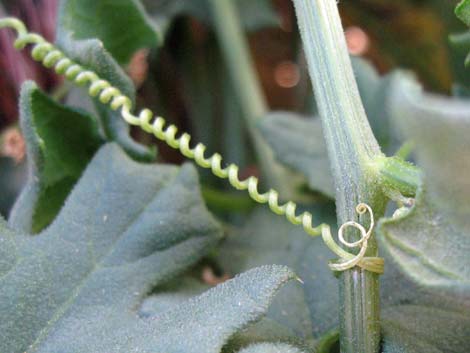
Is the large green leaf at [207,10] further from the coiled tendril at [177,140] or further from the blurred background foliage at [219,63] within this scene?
the coiled tendril at [177,140]

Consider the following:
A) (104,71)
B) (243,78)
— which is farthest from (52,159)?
(243,78)

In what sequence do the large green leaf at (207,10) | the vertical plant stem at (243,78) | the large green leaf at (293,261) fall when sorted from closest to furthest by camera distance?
the large green leaf at (293,261) < the vertical plant stem at (243,78) < the large green leaf at (207,10)

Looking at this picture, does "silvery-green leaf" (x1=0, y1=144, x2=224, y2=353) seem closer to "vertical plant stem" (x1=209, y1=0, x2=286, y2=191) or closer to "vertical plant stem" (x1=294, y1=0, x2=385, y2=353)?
"vertical plant stem" (x1=294, y1=0, x2=385, y2=353)

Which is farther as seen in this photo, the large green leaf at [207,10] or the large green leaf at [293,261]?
the large green leaf at [207,10]

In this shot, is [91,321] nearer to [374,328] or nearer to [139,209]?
[139,209]

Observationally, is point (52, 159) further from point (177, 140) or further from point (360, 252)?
point (360, 252)

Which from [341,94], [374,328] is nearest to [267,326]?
[374,328]

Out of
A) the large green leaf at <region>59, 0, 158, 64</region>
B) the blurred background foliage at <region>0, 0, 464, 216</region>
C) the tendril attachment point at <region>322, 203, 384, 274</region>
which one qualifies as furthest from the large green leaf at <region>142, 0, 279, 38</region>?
the tendril attachment point at <region>322, 203, 384, 274</region>

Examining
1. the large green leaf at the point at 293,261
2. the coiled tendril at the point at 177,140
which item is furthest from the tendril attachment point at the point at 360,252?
the large green leaf at the point at 293,261
